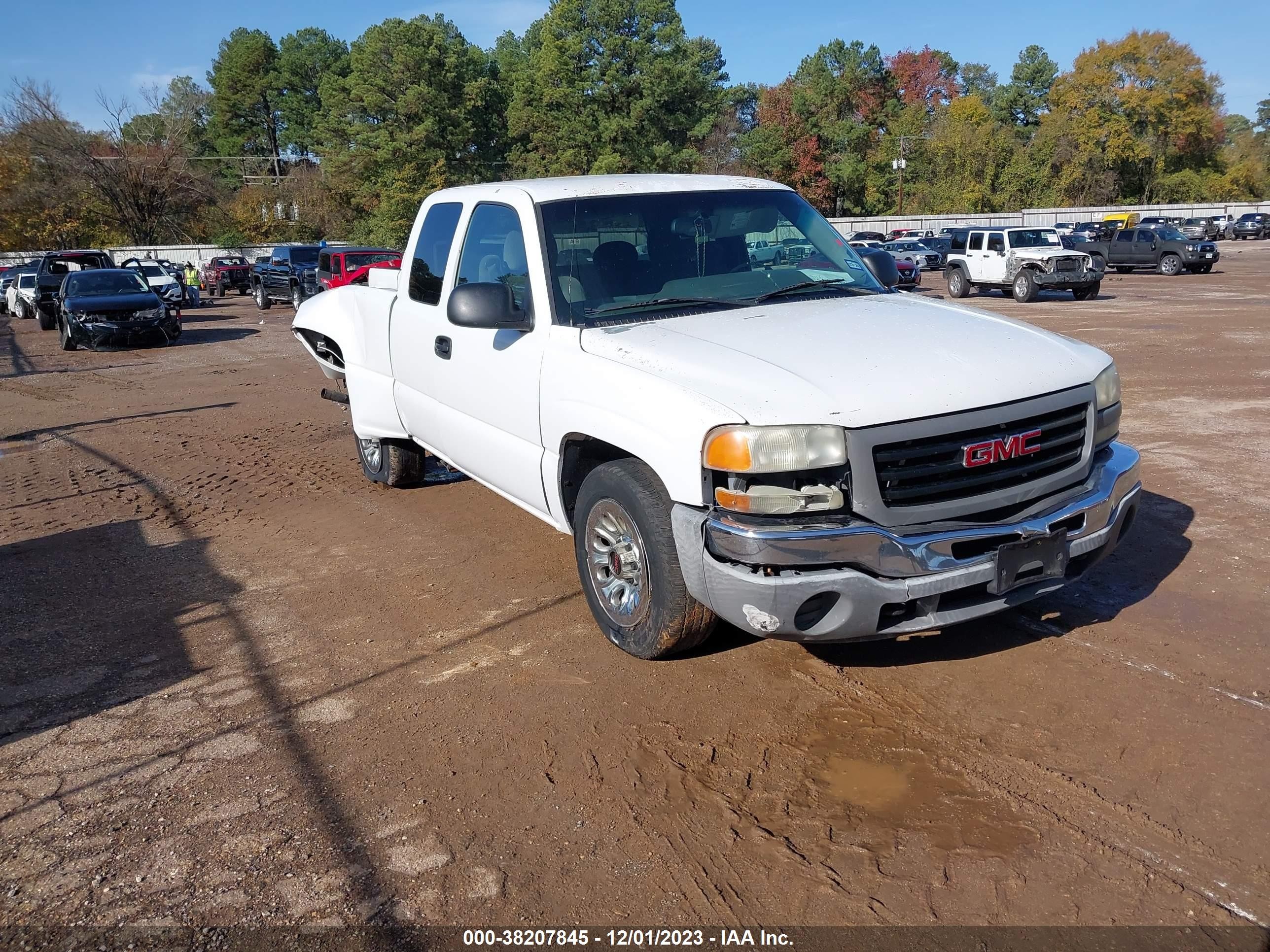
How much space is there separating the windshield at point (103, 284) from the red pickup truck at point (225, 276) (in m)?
16.6

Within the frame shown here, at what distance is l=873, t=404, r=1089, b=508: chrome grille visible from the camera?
3510mm

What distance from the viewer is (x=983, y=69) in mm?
111562

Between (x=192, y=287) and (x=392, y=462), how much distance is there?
29438 millimetres

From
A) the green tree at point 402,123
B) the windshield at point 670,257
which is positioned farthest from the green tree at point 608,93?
the windshield at point 670,257

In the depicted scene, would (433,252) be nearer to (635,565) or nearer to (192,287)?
(635,565)

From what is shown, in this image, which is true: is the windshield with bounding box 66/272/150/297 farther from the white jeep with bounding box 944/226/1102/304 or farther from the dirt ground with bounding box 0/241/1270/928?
the white jeep with bounding box 944/226/1102/304

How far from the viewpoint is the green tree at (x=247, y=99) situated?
85.2 metres

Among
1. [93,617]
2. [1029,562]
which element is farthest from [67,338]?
[1029,562]

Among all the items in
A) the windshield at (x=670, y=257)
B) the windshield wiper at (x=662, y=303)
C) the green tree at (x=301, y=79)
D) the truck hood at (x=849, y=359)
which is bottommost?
the truck hood at (x=849, y=359)

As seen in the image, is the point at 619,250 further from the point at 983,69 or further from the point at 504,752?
the point at 983,69

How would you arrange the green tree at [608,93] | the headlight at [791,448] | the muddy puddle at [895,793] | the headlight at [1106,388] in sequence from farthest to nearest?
1. the green tree at [608,93]
2. the headlight at [1106,388]
3. the headlight at [791,448]
4. the muddy puddle at [895,793]

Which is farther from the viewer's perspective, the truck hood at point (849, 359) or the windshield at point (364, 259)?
the windshield at point (364, 259)

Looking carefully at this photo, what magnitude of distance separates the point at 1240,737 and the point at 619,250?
3.19 meters

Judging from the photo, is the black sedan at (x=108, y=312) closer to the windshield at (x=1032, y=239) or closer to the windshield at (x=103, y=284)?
the windshield at (x=103, y=284)
